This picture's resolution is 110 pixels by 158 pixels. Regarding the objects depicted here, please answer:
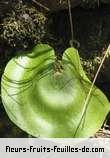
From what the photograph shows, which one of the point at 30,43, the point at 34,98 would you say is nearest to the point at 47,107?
the point at 34,98

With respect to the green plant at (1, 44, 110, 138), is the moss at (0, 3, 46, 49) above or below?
above

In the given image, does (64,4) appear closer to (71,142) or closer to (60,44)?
(60,44)

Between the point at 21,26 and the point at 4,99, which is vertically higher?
the point at 21,26

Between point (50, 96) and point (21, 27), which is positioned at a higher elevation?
point (21, 27)

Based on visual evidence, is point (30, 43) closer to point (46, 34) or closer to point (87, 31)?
point (46, 34)

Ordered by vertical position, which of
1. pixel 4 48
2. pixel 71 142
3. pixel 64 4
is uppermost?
pixel 64 4

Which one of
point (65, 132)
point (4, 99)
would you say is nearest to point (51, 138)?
point (65, 132)

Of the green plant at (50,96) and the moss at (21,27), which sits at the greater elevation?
the moss at (21,27)

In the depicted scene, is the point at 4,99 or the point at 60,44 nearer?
the point at 4,99
